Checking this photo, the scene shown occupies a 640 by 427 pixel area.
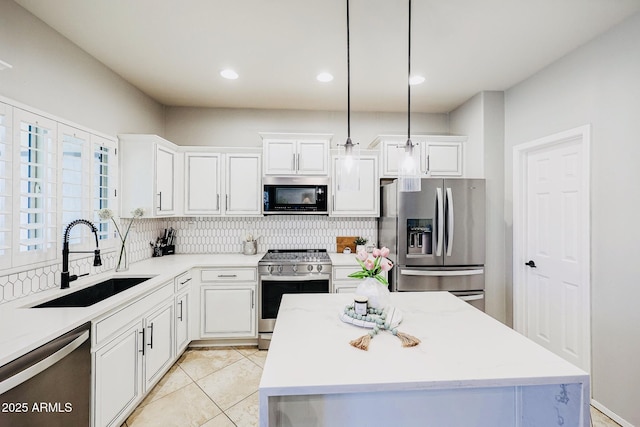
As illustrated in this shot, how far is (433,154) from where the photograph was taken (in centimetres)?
352

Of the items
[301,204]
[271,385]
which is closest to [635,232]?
[271,385]

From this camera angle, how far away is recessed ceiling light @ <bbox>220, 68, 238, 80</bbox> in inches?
110

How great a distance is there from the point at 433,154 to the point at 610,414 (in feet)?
8.75

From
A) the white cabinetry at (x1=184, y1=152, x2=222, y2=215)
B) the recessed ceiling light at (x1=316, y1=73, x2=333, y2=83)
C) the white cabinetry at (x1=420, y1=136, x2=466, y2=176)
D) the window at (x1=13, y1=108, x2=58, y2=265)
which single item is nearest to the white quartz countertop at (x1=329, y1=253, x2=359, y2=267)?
the white cabinetry at (x1=420, y1=136, x2=466, y2=176)

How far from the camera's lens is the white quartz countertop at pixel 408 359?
42.2 inches

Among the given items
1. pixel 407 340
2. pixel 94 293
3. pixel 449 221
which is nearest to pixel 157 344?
pixel 94 293

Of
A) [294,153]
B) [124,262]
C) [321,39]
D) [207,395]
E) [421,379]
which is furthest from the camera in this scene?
[294,153]

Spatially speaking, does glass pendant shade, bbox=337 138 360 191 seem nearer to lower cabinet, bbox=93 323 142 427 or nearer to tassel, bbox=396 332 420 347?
tassel, bbox=396 332 420 347

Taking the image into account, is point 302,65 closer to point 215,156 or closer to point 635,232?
point 215,156

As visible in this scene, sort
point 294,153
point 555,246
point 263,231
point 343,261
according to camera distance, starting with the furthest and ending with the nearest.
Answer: point 263,231
point 294,153
point 343,261
point 555,246

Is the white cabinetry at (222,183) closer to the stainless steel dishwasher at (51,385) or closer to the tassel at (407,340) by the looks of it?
the stainless steel dishwasher at (51,385)

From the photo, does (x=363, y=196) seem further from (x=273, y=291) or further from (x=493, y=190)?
(x=273, y=291)

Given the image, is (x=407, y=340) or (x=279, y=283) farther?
(x=279, y=283)

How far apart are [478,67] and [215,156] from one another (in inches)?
113
